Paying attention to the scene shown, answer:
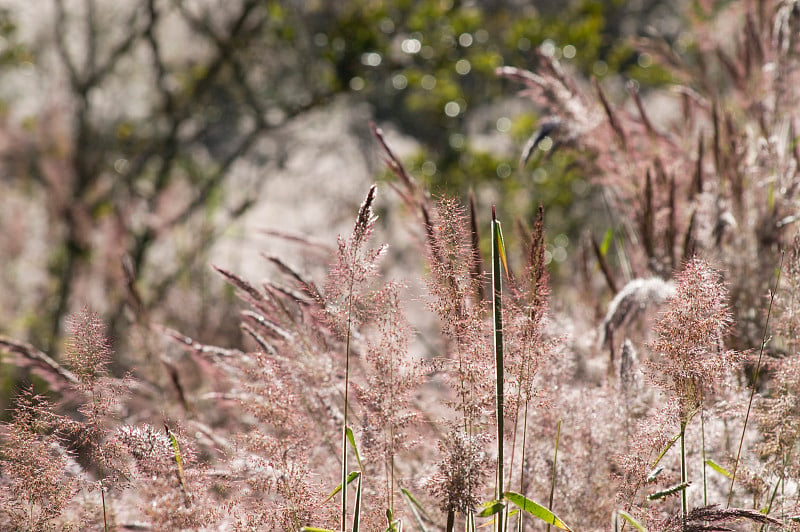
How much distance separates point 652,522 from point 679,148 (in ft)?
3.80

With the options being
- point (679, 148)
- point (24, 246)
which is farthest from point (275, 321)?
point (24, 246)

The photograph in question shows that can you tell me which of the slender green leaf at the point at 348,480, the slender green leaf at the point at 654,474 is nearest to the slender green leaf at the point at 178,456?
the slender green leaf at the point at 348,480

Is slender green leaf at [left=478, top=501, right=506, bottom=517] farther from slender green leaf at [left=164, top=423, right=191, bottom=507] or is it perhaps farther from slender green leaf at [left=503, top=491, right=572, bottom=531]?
slender green leaf at [left=164, top=423, right=191, bottom=507]

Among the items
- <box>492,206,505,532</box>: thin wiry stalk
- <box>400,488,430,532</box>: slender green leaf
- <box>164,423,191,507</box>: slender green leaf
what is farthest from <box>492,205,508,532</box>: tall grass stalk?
<box>164,423,191,507</box>: slender green leaf

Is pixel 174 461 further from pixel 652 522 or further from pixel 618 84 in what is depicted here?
pixel 618 84

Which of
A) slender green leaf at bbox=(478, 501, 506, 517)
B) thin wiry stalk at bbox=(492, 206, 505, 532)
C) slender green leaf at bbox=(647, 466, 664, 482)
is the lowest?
slender green leaf at bbox=(478, 501, 506, 517)

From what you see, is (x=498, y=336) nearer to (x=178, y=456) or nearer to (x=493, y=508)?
(x=493, y=508)

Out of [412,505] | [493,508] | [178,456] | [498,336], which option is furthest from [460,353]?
[178,456]

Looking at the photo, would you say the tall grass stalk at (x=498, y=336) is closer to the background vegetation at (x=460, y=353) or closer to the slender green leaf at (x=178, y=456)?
the background vegetation at (x=460, y=353)

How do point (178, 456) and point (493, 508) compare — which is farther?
point (178, 456)

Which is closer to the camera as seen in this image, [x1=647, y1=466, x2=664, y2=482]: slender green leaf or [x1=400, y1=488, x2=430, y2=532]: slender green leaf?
[x1=647, y1=466, x2=664, y2=482]: slender green leaf

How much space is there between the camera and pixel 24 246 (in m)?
3.68

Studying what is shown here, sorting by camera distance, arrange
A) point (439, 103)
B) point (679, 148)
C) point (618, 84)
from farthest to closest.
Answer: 1. point (618, 84)
2. point (439, 103)
3. point (679, 148)

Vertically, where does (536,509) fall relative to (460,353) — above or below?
below
